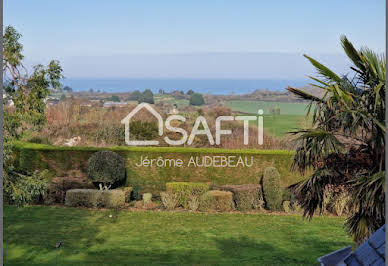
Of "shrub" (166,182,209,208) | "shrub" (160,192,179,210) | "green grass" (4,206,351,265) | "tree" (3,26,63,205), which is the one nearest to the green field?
"shrub" (166,182,209,208)

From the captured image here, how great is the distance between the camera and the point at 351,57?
336 inches

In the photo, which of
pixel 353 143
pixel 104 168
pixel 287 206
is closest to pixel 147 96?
pixel 104 168

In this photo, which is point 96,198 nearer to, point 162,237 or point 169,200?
point 169,200

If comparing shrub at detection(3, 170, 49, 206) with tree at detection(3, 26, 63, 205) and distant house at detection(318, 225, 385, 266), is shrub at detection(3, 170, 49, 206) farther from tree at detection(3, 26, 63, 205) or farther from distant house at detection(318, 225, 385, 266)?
distant house at detection(318, 225, 385, 266)

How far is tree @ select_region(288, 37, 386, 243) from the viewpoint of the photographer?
7.84 m

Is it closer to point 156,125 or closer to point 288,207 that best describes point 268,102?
point 156,125

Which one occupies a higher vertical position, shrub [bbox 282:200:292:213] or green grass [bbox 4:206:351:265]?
shrub [bbox 282:200:292:213]

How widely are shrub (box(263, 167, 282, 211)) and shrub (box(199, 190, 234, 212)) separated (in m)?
1.15

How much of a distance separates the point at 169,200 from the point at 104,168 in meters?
2.49

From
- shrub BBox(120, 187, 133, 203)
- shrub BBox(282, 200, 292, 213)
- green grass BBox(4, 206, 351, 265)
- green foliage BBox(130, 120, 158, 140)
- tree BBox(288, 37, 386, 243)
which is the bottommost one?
green grass BBox(4, 206, 351, 265)

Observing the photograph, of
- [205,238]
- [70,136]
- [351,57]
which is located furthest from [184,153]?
[351,57]

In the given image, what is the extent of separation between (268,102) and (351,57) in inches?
1360

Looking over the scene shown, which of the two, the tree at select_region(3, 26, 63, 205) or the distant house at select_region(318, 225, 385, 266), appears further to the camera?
the tree at select_region(3, 26, 63, 205)

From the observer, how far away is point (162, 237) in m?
14.7
